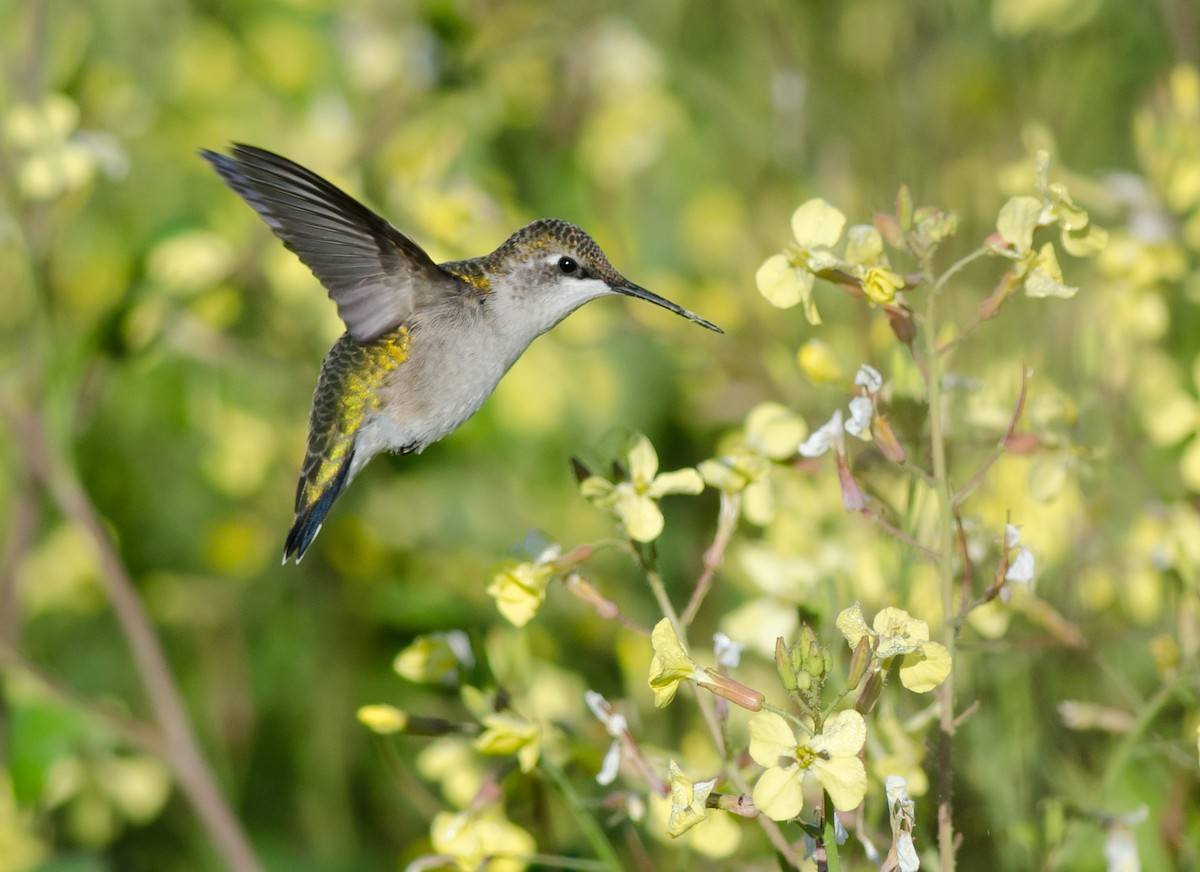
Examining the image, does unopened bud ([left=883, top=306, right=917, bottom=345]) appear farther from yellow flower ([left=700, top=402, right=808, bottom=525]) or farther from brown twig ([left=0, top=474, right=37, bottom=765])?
brown twig ([left=0, top=474, right=37, bottom=765])

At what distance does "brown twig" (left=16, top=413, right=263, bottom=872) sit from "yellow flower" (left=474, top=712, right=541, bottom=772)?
0.65 m

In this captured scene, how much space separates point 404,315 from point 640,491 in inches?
22.2

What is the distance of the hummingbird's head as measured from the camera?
140 cm

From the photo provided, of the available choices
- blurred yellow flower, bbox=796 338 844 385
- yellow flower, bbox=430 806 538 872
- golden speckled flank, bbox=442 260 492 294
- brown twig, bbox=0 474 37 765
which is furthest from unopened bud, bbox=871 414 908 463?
brown twig, bbox=0 474 37 765

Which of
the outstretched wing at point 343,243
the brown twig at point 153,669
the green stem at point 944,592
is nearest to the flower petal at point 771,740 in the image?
the green stem at point 944,592

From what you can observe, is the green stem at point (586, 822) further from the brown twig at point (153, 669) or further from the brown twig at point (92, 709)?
the brown twig at point (92, 709)

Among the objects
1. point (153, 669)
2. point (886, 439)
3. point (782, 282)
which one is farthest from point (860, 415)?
point (153, 669)

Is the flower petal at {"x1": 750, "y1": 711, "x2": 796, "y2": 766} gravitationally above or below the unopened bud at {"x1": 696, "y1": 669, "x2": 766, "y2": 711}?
below

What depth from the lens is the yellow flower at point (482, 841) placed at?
3.78 feet

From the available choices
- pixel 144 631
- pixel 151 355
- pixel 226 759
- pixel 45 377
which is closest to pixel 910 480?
pixel 144 631

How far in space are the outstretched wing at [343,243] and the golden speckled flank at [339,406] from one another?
2.0 inches

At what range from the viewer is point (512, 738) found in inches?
42.4

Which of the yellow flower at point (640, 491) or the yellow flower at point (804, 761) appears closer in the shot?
the yellow flower at point (804, 761)

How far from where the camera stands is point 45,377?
1778mm
